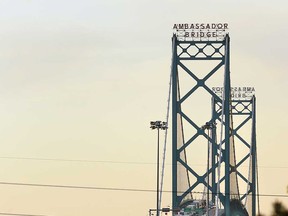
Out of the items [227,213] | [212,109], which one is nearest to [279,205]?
[227,213]

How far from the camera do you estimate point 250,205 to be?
509 ft

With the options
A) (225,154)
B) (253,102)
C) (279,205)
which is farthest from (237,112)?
(279,205)

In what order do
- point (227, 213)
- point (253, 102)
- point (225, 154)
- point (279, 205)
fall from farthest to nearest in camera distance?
point (253, 102) < point (225, 154) < point (227, 213) < point (279, 205)

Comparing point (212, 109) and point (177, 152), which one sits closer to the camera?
point (177, 152)

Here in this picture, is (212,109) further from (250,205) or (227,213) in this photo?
(227,213)

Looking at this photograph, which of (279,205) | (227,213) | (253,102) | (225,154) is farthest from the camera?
(253,102)

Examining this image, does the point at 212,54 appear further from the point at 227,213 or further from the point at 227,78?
the point at 227,213

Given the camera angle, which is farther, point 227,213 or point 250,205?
point 250,205

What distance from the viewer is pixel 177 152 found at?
107 metres

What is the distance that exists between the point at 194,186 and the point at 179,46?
13.2 m

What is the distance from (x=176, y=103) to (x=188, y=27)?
7144 mm

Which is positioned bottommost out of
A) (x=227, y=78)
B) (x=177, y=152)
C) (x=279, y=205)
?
(x=279, y=205)

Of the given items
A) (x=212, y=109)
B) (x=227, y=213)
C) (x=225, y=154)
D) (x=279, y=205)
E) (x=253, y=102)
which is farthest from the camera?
(x=253, y=102)

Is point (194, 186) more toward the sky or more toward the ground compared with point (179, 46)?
more toward the ground
